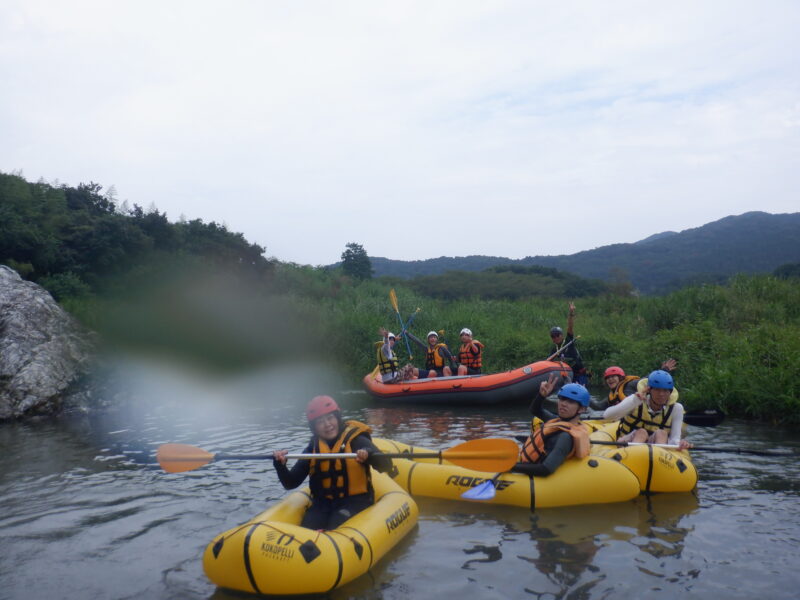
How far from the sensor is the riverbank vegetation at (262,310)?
12.1m

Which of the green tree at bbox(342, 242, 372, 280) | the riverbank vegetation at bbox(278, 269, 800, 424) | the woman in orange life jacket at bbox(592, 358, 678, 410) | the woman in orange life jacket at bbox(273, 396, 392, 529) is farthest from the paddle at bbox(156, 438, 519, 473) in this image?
the green tree at bbox(342, 242, 372, 280)

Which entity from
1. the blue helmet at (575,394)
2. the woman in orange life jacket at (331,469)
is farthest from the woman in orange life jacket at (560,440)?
the woman in orange life jacket at (331,469)

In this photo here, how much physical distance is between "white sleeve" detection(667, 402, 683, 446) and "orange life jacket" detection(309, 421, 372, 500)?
2.90 metres

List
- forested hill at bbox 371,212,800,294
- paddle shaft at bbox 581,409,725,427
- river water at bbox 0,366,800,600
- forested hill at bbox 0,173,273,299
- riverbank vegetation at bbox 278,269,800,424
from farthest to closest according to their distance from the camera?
forested hill at bbox 371,212,800,294 → forested hill at bbox 0,173,273,299 → riverbank vegetation at bbox 278,269,800,424 → paddle shaft at bbox 581,409,725,427 → river water at bbox 0,366,800,600

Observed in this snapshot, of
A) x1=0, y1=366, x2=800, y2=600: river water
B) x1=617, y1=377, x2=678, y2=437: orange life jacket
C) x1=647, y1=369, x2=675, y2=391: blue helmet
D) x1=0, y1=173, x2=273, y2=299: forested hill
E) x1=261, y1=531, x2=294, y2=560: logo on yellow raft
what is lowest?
x1=0, y1=366, x2=800, y2=600: river water

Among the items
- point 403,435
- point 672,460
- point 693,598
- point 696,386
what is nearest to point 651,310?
point 696,386

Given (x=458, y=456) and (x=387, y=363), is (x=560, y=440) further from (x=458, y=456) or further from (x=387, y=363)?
(x=387, y=363)

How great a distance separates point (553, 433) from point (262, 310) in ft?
36.0

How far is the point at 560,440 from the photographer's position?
5.01 meters

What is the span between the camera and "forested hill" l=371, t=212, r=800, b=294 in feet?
178

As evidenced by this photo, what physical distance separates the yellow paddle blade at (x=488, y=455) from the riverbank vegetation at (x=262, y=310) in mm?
5462

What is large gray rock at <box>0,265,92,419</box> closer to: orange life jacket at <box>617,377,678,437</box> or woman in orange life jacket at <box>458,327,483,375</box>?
woman in orange life jacket at <box>458,327,483,375</box>

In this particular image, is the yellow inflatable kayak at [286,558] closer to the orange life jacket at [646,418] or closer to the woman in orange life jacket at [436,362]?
the orange life jacket at [646,418]

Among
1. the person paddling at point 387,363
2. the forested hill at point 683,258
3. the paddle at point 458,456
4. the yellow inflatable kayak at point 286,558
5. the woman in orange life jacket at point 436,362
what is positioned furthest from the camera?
the forested hill at point 683,258
